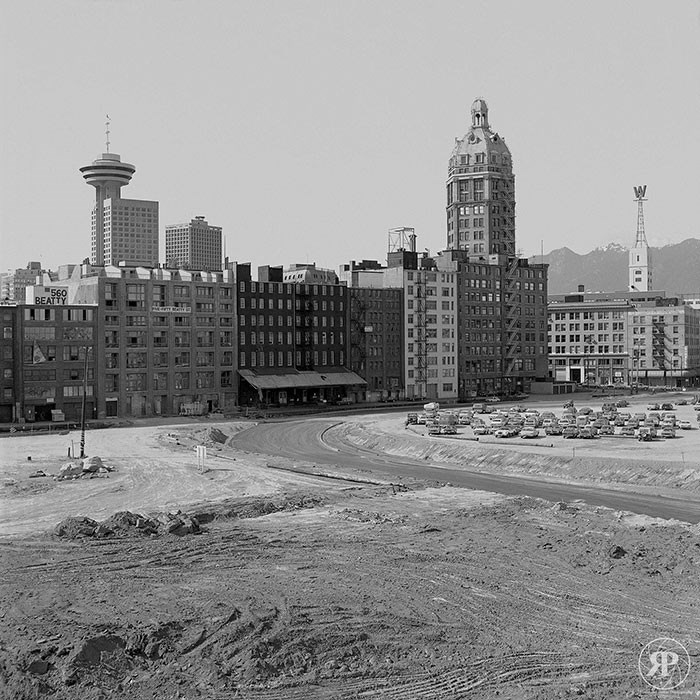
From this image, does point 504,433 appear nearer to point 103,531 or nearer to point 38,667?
point 103,531

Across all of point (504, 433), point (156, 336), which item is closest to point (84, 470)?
point (504, 433)

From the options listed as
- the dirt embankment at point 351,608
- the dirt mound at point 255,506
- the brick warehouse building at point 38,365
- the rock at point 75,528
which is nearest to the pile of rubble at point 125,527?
the rock at point 75,528

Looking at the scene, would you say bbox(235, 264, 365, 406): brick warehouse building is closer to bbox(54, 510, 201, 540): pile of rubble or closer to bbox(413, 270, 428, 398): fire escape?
bbox(413, 270, 428, 398): fire escape

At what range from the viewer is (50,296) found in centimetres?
14338

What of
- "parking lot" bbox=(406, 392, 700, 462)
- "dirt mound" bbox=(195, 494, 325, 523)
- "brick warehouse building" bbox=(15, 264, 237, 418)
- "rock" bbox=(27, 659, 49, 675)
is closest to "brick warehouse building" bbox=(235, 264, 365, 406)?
"brick warehouse building" bbox=(15, 264, 237, 418)

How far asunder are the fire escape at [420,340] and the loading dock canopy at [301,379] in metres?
14.9

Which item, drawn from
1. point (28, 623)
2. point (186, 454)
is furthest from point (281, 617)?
point (186, 454)

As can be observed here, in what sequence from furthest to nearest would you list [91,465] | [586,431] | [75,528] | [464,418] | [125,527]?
[464,418] < [586,431] < [91,465] < [125,527] < [75,528]

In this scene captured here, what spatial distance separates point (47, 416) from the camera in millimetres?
138375

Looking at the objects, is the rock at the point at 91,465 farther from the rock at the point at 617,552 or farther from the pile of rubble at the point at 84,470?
the rock at the point at 617,552

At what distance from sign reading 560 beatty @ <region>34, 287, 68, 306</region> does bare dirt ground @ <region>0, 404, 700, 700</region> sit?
233 feet

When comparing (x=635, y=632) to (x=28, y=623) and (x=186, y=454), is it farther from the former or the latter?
(x=186, y=454)

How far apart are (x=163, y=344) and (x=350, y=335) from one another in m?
39.7

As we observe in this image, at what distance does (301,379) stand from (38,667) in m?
130
